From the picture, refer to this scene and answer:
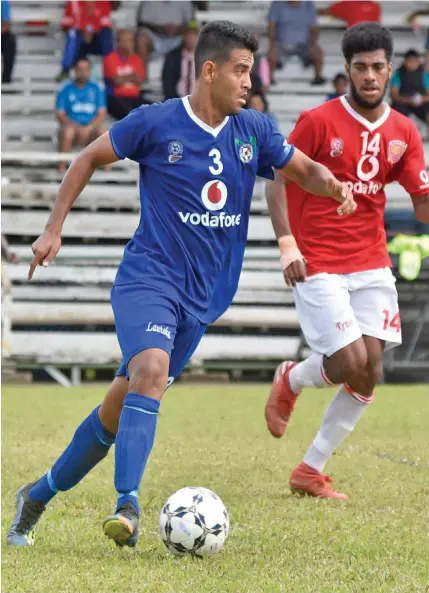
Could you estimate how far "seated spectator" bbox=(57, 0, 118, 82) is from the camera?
698 inches

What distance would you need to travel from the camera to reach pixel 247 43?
516 centimetres

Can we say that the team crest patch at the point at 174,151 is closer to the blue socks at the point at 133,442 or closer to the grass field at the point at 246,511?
the blue socks at the point at 133,442

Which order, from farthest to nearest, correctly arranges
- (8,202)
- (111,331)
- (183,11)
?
(183,11) → (8,202) → (111,331)

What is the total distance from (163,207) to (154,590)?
5.72 ft

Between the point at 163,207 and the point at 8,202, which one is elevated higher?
the point at 163,207

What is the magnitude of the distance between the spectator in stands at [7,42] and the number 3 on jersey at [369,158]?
40.7ft

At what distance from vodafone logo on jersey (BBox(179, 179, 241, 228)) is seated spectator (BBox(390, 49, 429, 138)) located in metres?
13.2

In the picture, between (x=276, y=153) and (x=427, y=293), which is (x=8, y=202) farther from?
(x=276, y=153)

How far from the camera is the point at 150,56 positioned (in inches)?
738

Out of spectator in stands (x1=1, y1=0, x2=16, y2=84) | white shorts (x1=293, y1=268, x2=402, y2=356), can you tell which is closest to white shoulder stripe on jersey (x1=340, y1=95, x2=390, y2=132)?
white shorts (x1=293, y1=268, x2=402, y2=356)

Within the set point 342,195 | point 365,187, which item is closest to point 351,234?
point 365,187

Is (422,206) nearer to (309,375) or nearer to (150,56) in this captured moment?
(309,375)

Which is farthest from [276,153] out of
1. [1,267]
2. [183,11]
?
[183,11]

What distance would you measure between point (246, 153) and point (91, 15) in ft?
43.3
